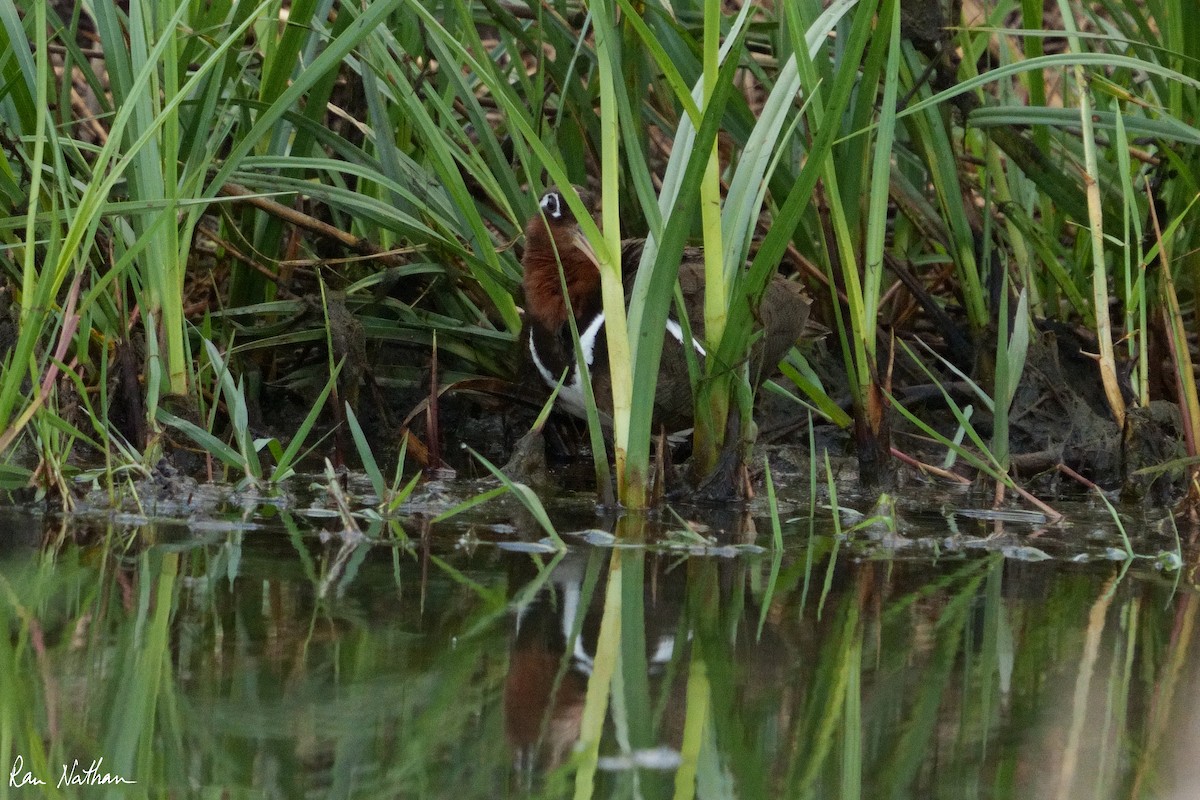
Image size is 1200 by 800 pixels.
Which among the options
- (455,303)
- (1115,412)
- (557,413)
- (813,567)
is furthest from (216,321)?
(1115,412)

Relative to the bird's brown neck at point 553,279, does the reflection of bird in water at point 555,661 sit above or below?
below

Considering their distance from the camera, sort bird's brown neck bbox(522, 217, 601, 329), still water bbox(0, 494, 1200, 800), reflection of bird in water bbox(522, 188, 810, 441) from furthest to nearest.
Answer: bird's brown neck bbox(522, 217, 601, 329) → reflection of bird in water bbox(522, 188, 810, 441) → still water bbox(0, 494, 1200, 800)

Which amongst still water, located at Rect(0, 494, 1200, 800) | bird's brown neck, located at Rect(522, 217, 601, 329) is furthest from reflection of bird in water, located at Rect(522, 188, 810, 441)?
still water, located at Rect(0, 494, 1200, 800)

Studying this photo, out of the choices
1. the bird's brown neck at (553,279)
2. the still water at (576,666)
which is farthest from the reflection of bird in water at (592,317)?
the still water at (576,666)

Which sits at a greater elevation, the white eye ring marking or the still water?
the white eye ring marking

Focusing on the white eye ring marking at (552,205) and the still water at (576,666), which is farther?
the white eye ring marking at (552,205)

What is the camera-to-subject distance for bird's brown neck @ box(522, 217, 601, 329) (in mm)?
3414

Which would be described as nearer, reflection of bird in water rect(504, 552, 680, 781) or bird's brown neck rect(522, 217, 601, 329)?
reflection of bird in water rect(504, 552, 680, 781)

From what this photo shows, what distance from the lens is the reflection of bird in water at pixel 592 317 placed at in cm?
326

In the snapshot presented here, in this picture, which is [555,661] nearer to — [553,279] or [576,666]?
[576,666]

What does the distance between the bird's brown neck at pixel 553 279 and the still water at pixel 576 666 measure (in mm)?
976

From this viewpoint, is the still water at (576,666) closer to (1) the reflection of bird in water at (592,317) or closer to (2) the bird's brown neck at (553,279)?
(1) the reflection of bird in water at (592,317)

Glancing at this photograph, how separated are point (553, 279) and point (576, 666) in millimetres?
1884

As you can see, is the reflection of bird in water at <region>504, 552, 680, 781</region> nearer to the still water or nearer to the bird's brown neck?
the still water
